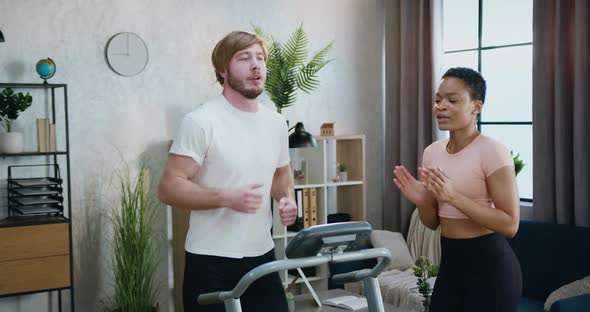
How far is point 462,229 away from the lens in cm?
246

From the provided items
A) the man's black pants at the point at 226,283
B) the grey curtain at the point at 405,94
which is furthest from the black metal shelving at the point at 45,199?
the grey curtain at the point at 405,94

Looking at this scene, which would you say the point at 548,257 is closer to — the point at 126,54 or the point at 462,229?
the point at 462,229

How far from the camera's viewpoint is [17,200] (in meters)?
4.12

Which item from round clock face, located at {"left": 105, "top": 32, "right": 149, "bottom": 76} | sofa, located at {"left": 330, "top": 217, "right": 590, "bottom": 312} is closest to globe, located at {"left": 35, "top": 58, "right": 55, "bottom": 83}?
round clock face, located at {"left": 105, "top": 32, "right": 149, "bottom": 76}

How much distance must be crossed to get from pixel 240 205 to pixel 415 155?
141 inches

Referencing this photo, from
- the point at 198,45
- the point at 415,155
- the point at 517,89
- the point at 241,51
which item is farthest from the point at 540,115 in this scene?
the point at 241,51

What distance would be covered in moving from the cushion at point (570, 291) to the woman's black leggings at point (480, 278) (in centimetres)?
158

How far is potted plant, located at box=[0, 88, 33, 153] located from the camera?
404cm

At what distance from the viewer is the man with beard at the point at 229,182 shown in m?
2.19

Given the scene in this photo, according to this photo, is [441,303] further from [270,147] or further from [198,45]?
[198,45]

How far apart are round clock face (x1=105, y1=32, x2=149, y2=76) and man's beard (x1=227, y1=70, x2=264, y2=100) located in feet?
8.19

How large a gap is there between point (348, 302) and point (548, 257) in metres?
1.26

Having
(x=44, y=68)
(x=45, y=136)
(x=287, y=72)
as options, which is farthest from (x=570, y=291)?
(x=44, y=68)

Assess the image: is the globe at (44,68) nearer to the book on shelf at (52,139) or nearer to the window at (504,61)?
the book on shelf at (52,139)
